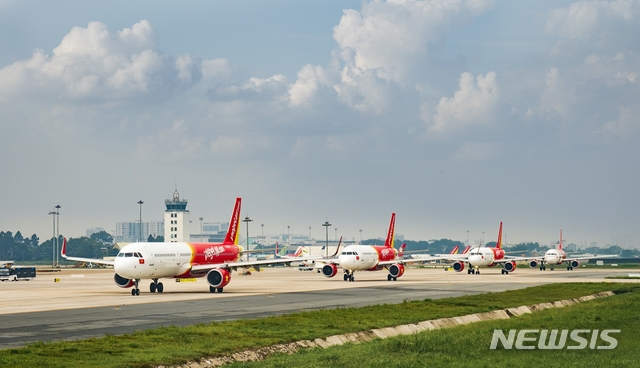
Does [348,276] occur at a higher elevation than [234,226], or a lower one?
lower

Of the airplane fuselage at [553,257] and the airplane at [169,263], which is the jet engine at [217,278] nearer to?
the airplane at [169,263]

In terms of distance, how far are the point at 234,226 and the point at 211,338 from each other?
53005mm

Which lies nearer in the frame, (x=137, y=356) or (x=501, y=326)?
(x=137, y=356)

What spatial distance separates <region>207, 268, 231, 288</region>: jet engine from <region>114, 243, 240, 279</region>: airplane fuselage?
3.19 meters

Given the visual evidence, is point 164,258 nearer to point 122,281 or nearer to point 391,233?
point 122,281

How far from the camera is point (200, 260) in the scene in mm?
71062

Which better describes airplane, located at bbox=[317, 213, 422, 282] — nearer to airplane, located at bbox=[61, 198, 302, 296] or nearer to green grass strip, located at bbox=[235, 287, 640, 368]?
airplane, located at bbox=[61, 198, 302, 296]

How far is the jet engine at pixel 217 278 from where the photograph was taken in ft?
218

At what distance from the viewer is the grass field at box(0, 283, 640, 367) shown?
24422mm

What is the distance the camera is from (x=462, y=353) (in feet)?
87.2

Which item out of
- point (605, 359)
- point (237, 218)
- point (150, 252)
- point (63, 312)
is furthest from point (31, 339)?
point (237, 218)

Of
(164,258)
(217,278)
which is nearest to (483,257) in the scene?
(217,278)

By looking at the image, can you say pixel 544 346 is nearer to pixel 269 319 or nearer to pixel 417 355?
pixel 417 355

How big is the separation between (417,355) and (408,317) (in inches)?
529
